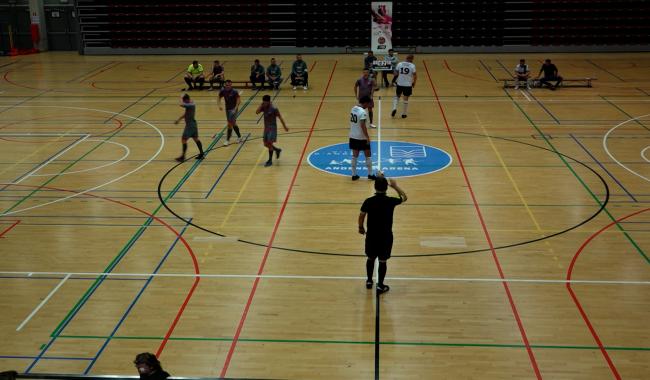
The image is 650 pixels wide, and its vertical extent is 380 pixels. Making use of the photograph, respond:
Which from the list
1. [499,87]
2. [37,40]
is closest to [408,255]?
[499,87]

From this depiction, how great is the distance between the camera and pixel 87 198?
46.9ft

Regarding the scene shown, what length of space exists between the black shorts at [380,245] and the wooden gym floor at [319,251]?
71cm

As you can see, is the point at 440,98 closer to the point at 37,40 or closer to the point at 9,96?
the point at 9,96

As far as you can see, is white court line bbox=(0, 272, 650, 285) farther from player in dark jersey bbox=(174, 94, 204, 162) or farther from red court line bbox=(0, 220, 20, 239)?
player in dark jersey bbox=(174, 94, 204, 162)

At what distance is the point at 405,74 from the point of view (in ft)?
65.9

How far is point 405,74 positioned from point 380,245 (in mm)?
11355

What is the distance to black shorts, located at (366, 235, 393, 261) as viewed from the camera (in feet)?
31.5

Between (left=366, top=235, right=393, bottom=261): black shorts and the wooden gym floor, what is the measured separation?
2.33ft

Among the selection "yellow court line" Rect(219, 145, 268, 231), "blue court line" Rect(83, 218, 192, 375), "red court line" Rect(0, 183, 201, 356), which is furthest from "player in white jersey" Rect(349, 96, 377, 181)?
"red court line" Rect(0, 183, 201, 356)

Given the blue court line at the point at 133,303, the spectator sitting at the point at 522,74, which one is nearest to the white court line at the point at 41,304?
the blue court line at the point at 133,303

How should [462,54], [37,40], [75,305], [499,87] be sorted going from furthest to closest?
[37,40], [462,54], [499,87], [75,305]

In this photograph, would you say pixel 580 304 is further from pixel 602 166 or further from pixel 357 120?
pixel 602 166

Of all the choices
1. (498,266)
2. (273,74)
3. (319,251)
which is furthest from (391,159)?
(273,74)

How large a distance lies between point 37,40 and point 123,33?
4.70 meters
